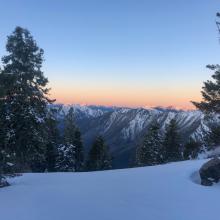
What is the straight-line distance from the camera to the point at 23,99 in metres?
25.9

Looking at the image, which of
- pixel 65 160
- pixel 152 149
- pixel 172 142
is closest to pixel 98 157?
pixel 65 160

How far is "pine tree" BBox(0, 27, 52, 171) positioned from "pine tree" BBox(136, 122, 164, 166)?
2407 centimetres

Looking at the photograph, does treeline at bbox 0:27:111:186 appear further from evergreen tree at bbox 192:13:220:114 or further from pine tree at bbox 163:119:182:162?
pine tree at bbox 163:119:182:162

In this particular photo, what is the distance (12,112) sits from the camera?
25.4 metres

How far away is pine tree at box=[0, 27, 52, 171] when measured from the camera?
83.4 ft

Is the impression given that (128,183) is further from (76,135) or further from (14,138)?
(76,135)

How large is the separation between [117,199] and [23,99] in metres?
14.1

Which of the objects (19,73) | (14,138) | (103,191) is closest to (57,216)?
(103,191)

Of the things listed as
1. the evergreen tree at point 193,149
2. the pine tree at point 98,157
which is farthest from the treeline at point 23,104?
the pine tree at point 98,157

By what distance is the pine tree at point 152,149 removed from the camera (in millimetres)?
48312

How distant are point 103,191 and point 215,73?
20.6 m

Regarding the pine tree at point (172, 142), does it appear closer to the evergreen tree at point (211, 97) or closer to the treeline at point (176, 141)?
the treeline at point (176, 141)

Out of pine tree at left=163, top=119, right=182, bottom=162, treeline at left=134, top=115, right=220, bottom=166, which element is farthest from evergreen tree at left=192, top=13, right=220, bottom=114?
pine tree at left=163, top=119, right=182, bottom=162

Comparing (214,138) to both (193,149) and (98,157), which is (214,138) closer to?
(193,149)
